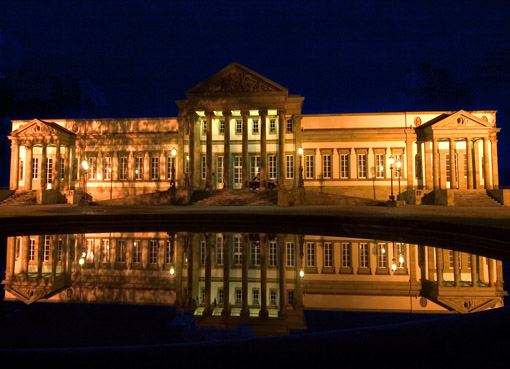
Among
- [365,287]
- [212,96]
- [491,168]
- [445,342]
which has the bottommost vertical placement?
[365,287]

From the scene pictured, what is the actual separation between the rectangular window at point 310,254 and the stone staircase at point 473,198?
2546 centimetres

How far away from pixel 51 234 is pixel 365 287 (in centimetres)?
1136

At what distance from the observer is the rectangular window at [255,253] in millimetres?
8283

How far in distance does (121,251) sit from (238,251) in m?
3.29

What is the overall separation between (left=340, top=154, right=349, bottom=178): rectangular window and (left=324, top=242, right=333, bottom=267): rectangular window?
2669 cm

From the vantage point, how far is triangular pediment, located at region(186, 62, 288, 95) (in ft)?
107

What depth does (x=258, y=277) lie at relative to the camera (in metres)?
7.29

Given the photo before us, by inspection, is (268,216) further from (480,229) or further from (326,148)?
(326,148)

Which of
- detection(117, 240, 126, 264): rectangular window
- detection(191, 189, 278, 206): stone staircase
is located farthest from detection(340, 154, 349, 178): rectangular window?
detection(117, 240, 126, 264): rectangular window

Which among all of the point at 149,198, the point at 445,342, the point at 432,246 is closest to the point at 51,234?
the point at 432,246

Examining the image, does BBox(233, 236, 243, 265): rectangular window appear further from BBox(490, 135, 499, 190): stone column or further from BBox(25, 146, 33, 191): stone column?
BBox(25, 146, 33, 191): stone column

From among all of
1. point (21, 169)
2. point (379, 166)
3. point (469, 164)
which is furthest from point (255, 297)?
point (21, 169)

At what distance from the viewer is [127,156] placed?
128 feet

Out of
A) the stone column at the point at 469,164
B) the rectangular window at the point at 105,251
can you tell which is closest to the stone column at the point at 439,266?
the rectangular window at the point at 105,251
